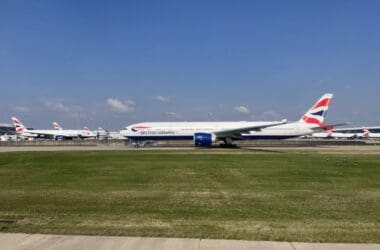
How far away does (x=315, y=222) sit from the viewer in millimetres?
8914

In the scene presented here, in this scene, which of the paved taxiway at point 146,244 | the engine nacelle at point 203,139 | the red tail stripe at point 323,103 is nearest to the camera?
the paved taxiway at point 146,244

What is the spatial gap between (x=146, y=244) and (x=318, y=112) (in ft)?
182

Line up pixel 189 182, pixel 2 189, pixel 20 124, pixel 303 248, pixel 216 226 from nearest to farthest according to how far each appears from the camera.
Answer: pixel 303 248, pixel 216 226, pixel 2 189, pixel 189 182, pixel 20 124

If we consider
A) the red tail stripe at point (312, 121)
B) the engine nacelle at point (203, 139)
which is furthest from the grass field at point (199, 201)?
the red tail stripe at point (312, 121)

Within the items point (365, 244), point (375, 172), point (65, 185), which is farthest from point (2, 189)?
point (375, 172)

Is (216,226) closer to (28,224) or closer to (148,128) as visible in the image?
(28,224)

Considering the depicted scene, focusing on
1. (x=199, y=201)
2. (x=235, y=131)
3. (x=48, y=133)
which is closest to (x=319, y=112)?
(x=235, y=131)

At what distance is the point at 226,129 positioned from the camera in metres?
53.7

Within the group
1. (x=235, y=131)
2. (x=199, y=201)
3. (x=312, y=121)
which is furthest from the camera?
(x=312, y=121)

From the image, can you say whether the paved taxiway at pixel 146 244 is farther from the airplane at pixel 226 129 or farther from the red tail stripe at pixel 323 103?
the red tail stripe at pixel 323 103

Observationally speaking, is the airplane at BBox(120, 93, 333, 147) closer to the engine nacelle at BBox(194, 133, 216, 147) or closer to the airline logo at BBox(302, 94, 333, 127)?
the airline logo at BBox(302, 94, 333, 127)

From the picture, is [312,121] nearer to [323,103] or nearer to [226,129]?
[323,103]

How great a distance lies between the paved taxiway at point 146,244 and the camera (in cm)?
690

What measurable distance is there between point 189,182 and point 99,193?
3995 mm
